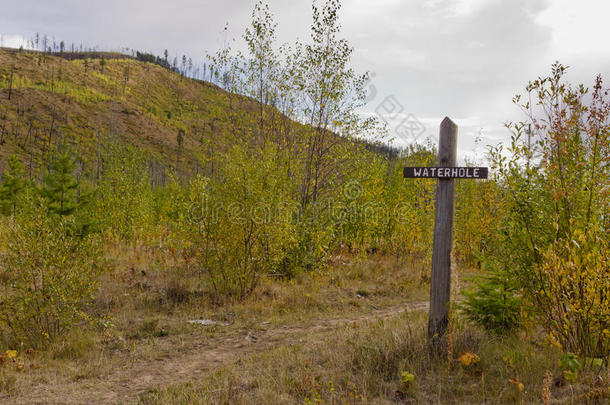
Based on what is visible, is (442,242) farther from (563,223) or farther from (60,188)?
(60,188)

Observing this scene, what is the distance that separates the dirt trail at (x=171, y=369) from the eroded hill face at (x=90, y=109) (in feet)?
136

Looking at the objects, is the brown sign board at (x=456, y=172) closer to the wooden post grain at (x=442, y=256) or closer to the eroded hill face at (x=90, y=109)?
the wooden post grain at (x=442, y=256)

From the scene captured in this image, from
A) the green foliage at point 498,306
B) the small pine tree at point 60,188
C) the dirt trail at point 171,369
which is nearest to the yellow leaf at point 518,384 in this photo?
the green foliage at point 498,306

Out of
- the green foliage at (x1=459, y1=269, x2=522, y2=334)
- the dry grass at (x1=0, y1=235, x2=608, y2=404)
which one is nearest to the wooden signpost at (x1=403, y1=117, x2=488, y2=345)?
the dry grass at (x1=0, y1=235, x2=608, y2=404)

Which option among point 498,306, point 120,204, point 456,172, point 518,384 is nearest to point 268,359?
point 518,384

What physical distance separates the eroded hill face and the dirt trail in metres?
41.4

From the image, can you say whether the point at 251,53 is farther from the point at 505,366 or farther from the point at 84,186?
the point at 84,186

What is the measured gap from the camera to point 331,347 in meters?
5.42

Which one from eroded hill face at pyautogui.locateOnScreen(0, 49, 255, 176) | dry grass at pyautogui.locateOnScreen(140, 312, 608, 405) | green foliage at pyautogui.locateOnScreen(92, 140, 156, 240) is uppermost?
eroded hill face at pyautogui.locateOnScreen(0, 49, 255, 176)

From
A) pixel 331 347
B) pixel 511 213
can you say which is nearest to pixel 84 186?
pixel 331 347

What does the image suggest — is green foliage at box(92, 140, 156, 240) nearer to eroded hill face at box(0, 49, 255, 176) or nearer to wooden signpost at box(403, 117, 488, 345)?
wooden signpost at box(403, 117, 488, 345)

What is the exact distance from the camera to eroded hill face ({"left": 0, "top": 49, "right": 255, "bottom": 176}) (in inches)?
3031

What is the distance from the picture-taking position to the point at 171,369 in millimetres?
5207

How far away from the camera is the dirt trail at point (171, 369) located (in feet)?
14.1
